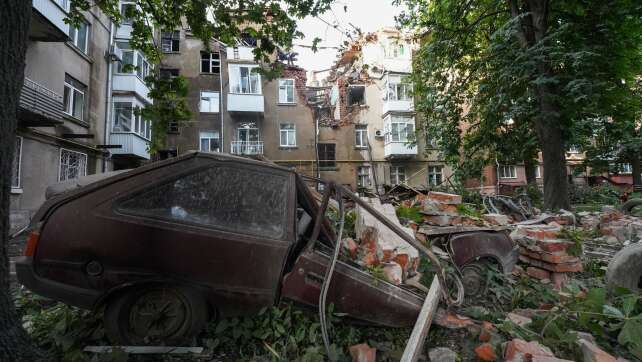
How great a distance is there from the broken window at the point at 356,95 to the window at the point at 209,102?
393 inches

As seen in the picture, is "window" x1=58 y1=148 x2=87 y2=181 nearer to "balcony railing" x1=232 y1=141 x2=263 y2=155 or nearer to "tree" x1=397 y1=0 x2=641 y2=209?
"balcony railing" x1=232 y1=141 x2=263 y2=155

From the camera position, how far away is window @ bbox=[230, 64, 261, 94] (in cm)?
2002

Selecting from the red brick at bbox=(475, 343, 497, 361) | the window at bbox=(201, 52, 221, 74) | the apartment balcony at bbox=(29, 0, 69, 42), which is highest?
the window at bbox=(201, 52, 221, 74)

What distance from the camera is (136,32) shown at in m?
4.39

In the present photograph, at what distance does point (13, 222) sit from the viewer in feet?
29.1

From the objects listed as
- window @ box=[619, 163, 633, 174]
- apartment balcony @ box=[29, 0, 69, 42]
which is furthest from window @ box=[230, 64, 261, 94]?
window @ box=[619, 163, 633, 174]

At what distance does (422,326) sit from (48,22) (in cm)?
1360

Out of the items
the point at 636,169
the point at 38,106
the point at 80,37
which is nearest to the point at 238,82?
the point at 80,37

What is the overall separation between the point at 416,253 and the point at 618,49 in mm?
9666

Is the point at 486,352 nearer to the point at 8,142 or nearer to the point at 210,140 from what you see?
the point at 8,142

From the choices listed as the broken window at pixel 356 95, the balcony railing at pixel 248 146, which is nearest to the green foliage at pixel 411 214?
the balcony railing at pixel 248 146

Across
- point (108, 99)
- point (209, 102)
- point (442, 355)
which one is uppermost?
point (209, 102)

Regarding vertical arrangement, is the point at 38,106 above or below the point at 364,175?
above

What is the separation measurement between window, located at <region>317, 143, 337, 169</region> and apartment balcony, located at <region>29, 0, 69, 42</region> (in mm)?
14827
